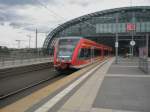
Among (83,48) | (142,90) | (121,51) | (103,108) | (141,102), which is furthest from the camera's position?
(121,51)

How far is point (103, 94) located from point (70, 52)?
43.3 feet

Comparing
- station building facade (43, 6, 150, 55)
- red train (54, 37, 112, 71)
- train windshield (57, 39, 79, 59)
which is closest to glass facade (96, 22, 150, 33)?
station building facade (43, 6, 150, 55)

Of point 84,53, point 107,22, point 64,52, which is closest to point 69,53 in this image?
point 64,52

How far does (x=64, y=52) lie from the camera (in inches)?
901

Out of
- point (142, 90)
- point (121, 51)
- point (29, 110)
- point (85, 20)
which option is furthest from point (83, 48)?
point (121, 51)

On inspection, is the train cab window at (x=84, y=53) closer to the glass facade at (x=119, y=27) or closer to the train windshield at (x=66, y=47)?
the train windshield at (x=66, y=47)

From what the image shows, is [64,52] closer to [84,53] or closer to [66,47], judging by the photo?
[66,47]

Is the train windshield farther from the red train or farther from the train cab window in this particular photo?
the train cab window

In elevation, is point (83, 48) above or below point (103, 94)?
above

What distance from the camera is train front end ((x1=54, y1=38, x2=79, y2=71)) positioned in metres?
22.4

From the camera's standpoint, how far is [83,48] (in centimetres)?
2406

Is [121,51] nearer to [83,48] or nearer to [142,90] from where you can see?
[83,48]

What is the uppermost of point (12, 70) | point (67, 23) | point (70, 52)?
point (67, 23)

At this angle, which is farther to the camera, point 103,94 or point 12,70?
point 12,70
